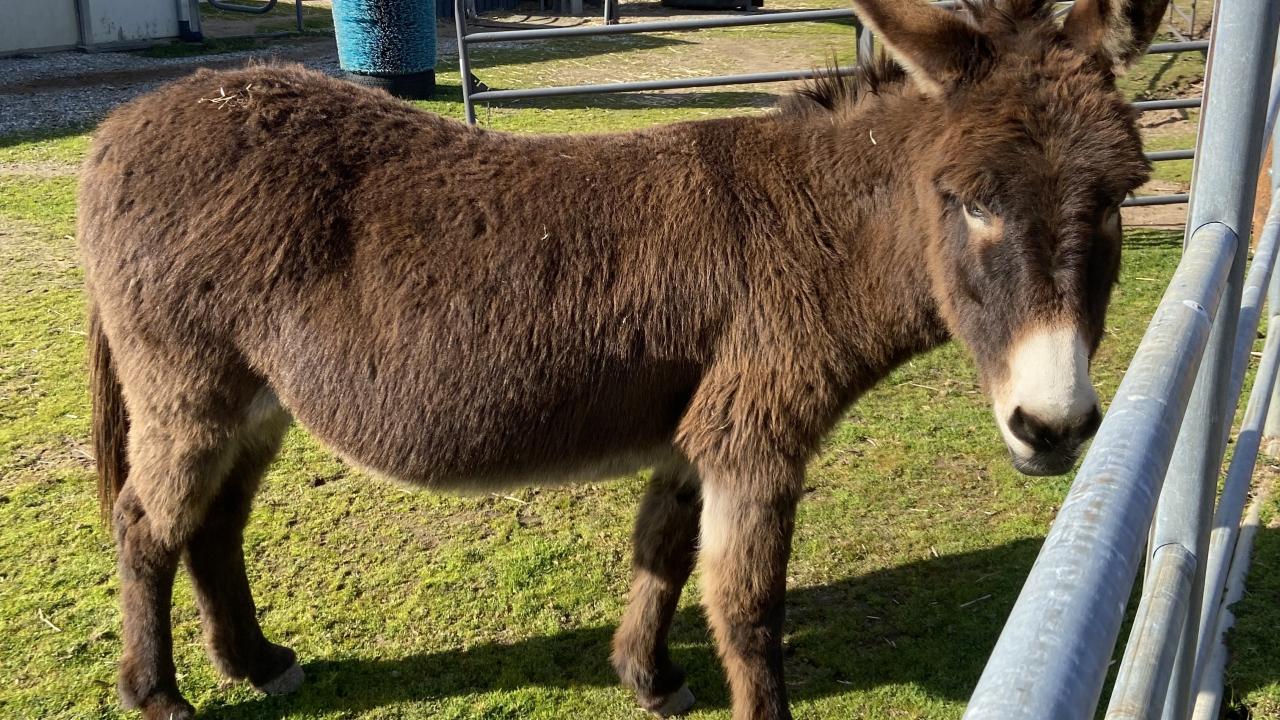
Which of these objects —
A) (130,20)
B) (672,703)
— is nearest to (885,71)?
(672,703)

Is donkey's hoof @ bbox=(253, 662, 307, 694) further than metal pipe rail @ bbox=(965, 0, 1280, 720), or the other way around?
donkey's hoof @ bbox=(253, 662, 307, 694)

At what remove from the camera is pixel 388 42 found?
1068cm

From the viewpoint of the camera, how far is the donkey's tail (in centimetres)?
→ 316

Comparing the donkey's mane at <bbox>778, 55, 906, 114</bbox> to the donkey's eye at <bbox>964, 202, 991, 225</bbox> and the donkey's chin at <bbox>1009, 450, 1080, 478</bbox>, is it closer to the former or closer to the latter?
the donkey's eye at <bbox>964, 202, 991, 225</bbox>

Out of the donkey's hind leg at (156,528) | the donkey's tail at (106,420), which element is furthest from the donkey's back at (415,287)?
the donkey's tail at (106,420)

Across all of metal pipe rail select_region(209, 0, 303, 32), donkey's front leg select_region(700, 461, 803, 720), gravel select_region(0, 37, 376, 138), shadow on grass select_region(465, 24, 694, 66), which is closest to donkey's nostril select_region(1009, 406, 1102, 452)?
donkey's front leg select_region(700, 461, 803, 720)

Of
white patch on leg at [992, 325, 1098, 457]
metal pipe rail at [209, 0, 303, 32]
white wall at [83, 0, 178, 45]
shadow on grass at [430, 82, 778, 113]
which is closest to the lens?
white patch on leg at [992, 325, 1098, 457]

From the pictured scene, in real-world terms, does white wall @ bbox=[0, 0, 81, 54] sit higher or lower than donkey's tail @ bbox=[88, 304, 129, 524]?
higher

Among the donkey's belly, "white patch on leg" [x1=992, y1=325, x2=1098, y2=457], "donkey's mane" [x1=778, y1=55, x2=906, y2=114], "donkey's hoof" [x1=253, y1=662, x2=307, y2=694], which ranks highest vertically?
"donkey's mane" [x1=778, y1=55, x2=906, y2=114]

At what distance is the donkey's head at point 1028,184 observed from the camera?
212 centimetres

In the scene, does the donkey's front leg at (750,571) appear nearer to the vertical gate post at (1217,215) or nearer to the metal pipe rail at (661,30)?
the vertical gate post at (1217,215)

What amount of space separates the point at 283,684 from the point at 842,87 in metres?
2.57

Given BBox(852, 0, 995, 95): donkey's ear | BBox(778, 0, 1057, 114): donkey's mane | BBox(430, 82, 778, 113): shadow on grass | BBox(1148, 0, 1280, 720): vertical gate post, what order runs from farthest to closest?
BBox(430, 82, 778, 113): shadow on grass → BBox(778, 0, 1057, 114): donkey's mane → BBox(852, 0, 995, 95): donkey's ear → BBox(1148, 0, 1280, 720): vertical gate post

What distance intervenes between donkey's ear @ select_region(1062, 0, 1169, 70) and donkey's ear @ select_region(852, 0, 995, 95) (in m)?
0.27
